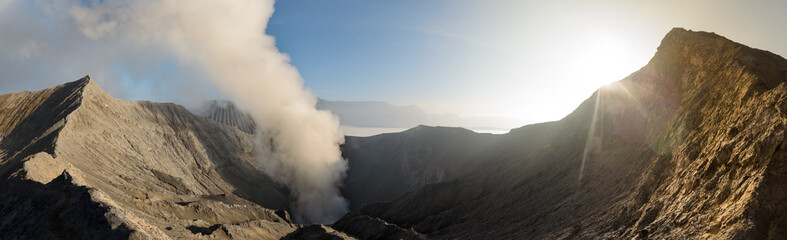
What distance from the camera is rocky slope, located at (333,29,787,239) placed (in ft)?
53.4

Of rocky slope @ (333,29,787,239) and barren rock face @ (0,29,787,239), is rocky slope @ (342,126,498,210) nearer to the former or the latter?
barren rock face @ (0,29,787,239)

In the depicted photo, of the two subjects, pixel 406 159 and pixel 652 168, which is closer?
pixel 652 168

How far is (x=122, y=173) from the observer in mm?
48438

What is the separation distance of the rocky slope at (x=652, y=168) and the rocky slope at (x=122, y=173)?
66.8ft

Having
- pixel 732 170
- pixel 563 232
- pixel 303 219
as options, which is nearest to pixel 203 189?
pixel 303 219

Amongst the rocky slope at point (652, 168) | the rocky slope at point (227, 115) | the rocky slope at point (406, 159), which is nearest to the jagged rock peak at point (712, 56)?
the rocky slope at point (652, 168)

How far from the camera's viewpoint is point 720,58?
27.7 metres

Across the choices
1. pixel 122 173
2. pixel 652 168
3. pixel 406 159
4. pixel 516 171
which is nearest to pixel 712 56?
pixel 652 168

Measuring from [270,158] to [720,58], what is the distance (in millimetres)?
88993

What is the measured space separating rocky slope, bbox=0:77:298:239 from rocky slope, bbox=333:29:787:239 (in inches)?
802

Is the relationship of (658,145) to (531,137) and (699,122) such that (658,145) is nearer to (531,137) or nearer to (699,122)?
(699,122)

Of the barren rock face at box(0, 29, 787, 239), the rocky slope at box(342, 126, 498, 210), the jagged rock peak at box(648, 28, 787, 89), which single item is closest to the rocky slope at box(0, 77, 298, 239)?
the barren rock face at box(0, 29, 787, 239)

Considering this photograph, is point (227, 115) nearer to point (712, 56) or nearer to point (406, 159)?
point (406, 159)

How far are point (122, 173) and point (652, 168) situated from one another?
184 ft
